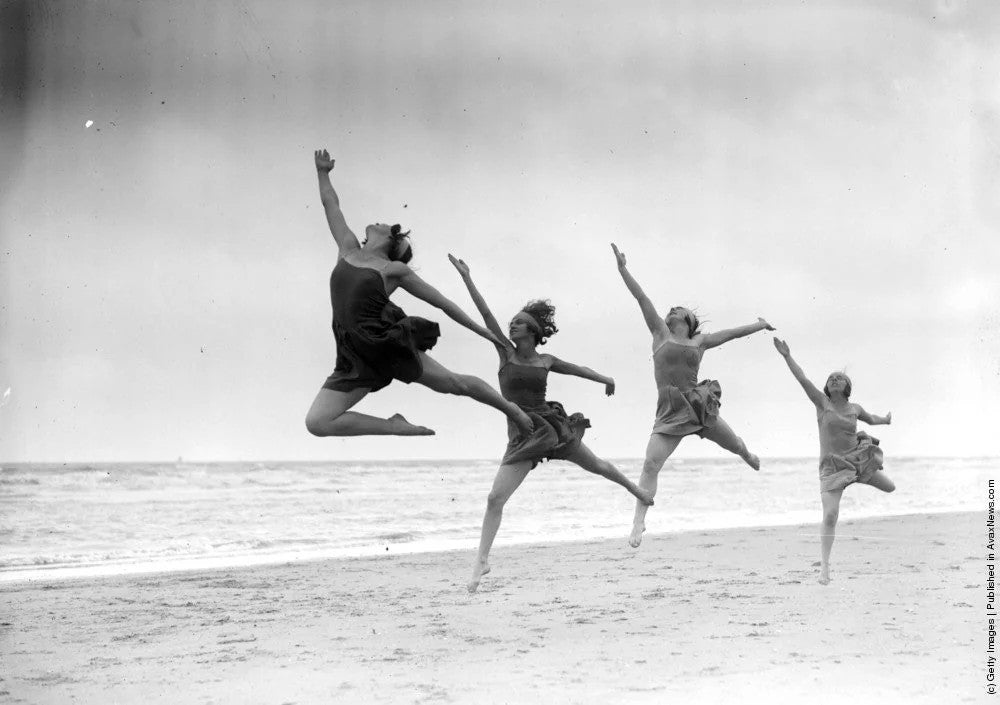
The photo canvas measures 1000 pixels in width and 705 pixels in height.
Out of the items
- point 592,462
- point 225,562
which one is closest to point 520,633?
point 592,462

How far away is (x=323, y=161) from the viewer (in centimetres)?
721

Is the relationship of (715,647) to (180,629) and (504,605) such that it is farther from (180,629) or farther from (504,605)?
(180,629)

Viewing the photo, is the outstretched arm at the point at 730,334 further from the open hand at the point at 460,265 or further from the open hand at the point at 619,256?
the open hand at the point at 460,265

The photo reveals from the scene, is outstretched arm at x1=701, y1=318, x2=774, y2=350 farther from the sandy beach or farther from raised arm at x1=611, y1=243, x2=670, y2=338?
the sandy beach

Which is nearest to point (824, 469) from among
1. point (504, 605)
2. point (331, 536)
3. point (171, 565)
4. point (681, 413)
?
point (681, 413)

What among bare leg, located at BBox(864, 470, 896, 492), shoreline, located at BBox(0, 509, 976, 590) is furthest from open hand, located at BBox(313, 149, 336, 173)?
shoreline, located at BBox(0, 509, 976, 590)

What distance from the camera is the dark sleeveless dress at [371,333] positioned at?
683cm

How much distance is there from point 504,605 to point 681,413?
2.14 m

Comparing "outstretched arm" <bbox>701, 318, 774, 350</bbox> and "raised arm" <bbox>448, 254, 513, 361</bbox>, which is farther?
"outstretched arm" <bbox>701, 318, 774, 350</bbox>

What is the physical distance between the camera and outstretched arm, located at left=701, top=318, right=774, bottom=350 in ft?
32.7

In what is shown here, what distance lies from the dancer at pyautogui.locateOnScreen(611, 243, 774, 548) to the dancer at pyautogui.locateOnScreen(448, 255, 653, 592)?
4.21 ft

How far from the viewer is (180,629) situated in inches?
345

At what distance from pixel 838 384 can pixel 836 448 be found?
0.52 m

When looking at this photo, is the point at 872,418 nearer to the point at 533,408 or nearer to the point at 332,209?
the point at 533,408
